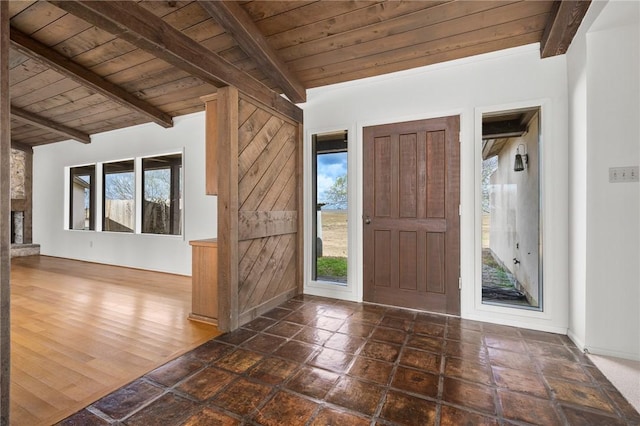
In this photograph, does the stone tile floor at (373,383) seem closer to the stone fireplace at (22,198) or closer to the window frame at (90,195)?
the window frame at (90,195)

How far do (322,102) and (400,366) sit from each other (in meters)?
3.06

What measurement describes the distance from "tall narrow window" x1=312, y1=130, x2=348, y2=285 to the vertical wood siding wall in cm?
26

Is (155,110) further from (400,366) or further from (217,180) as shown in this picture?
(400,366)

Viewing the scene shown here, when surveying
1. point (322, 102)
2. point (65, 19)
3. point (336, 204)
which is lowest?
point (336, 204)

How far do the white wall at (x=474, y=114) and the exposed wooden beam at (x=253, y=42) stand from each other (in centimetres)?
43

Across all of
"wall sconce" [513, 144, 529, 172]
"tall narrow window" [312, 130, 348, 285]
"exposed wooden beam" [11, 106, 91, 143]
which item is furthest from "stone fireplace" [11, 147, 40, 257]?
"wall sconce" [513, 144, 529, 172]

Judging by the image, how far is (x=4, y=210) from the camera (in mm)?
1281

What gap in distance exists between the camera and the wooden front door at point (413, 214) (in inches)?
120

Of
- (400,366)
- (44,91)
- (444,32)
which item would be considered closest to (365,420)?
(400,366)

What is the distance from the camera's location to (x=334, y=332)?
8.65ft

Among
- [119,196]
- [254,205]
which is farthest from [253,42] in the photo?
[119,196]

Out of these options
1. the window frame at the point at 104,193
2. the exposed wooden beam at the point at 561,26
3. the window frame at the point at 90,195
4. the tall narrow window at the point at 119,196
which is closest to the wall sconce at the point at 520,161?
the exposed wooden beam at the point at 561,26

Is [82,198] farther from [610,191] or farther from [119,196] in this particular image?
[610,191]

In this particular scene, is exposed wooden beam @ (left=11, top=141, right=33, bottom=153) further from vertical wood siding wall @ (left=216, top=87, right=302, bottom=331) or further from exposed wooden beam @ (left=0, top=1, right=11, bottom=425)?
exposed wooden beam @ (left=0, top=1, right=11, bottom=425)
